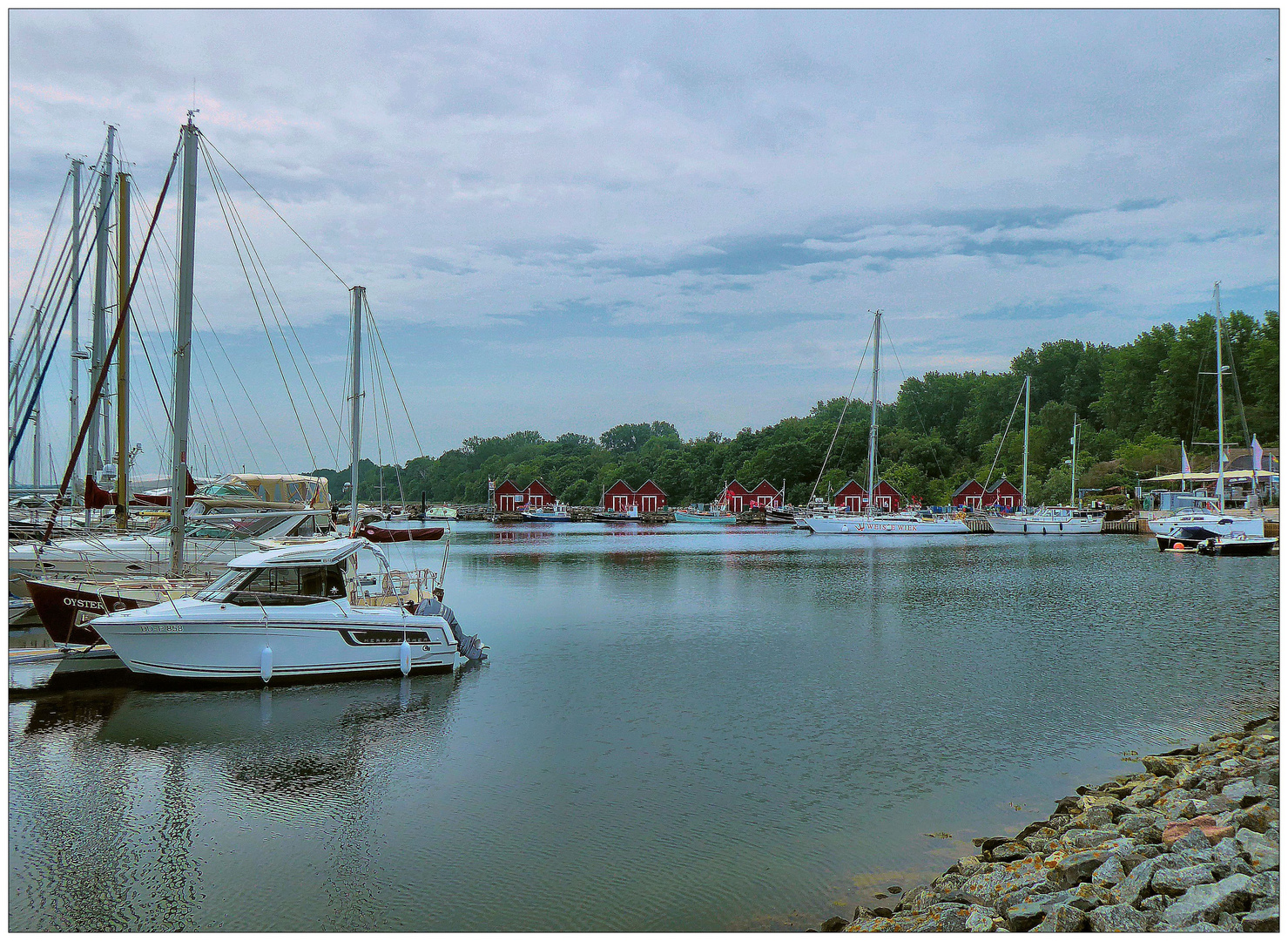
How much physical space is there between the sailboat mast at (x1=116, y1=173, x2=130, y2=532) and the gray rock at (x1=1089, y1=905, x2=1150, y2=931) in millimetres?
27251

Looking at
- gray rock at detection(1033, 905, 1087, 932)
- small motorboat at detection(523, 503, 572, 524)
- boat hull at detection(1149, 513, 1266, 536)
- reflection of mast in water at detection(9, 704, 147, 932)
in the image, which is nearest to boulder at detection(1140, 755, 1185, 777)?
gray rock at detection(1033, 905, 1087, 932)

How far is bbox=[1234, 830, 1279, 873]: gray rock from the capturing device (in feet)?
24.9

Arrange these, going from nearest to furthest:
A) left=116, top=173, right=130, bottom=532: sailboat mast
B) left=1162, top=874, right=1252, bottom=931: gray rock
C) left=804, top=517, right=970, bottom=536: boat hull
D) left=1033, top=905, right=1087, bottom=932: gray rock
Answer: left=1162, top=874, right=1252, bottom=931: gray rock, left=1033, top=905, right=1087, bottom=932: gray rock, left=116, top=173, right=130, bottom=532: sailboat mast, left=804, top=517, right=970, bottom=536: boat hull

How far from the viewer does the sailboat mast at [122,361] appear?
26.3 meters

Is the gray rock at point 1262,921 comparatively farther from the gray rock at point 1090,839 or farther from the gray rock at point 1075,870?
the gray rock at point 1090,839

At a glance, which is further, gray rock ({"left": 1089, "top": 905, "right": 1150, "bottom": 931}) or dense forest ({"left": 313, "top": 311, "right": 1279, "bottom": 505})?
dense forest ({"left": 313, "top": 311, "right": 1279, "bottom": 505})

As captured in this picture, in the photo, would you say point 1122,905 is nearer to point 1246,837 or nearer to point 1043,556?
point 1246,837

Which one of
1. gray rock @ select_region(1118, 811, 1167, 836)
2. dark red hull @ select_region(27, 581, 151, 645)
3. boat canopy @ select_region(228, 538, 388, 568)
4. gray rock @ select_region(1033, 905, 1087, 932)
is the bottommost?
gray rock @ select_region(1118, 811, 1167, 836)

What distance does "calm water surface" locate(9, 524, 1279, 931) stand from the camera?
965 cm

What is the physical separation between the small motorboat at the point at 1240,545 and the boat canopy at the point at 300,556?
2039 inches

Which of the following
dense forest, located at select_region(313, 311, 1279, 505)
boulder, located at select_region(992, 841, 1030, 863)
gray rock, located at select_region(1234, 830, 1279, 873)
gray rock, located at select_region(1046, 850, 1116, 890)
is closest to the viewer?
gray rock, located at select_region(1234, 830, 1279, 873)

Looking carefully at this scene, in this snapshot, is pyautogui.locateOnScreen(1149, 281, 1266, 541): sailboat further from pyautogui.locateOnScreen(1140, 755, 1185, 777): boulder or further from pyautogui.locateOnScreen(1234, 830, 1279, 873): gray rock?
pyautogui.locateOnScreen(1234, 830, 1279, 873): gray rock

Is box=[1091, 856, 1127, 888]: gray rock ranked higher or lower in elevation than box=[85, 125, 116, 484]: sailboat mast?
lower

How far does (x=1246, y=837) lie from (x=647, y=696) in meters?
11.9
